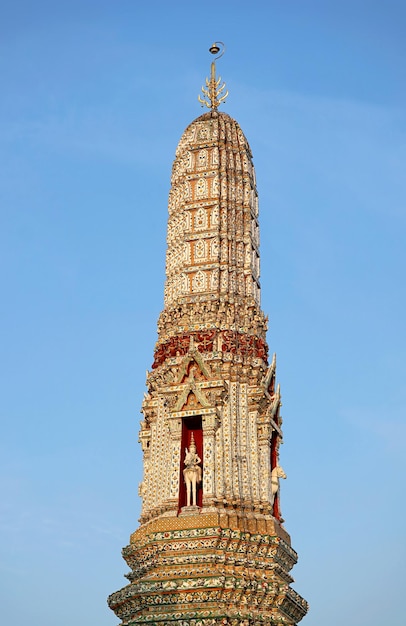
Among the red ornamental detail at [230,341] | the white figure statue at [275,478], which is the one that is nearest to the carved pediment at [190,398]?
the red ornamental detail at [230,341]

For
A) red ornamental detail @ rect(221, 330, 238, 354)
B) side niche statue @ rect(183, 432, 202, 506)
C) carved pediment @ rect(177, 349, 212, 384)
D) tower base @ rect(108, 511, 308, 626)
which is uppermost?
red ornamental detail @ rect(221, 330, 238, 354)

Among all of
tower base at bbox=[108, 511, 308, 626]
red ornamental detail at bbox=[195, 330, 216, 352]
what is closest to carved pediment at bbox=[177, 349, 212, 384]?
red ornamental detail at bbox=[195, 330, 216, 352]

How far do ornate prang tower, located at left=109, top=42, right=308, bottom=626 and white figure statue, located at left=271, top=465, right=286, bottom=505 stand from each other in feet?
0.13

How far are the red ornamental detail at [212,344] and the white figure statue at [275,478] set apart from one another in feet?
12.5

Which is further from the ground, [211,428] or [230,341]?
[230,341]

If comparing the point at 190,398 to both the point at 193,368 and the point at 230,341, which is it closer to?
the point at 193,368

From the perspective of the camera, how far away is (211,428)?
93.8 feet

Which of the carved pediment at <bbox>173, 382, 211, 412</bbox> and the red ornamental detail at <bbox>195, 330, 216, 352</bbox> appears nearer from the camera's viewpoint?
the carved pediment at <bbox>173, 382, 211, 412</bbox>

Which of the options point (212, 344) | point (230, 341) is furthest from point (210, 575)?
point (230, 341)

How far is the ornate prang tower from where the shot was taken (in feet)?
86.3

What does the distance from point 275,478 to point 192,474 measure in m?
3.07

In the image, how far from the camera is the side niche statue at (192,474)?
27859mm

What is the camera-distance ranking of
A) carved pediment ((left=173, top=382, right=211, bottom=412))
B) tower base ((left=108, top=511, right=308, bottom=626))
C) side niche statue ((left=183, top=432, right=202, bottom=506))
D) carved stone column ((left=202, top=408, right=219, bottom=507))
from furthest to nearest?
carved pediment ((left=173, top=382, right=211, bottom=412))
side niche statue ((left=183, top=432, right=202, bottom=506))
carved stone column ((left=202, top=408, right=219, bottom=507))
tower base ((left=108, top=511, right=308, bottom=626))

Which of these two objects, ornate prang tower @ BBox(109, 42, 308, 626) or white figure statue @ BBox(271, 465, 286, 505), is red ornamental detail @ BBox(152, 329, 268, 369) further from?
white figure statue @ BBox(271, 465, 286, 505)
